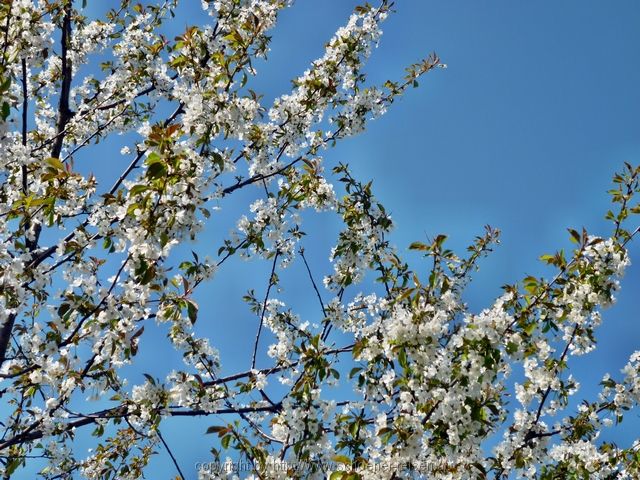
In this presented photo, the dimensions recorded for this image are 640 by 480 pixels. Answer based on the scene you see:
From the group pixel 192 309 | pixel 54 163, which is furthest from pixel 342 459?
pixel 54 163

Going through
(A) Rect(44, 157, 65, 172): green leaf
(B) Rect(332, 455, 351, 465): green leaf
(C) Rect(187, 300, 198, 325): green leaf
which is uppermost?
(A) Rect(44, 157, 65, 172): green leaf

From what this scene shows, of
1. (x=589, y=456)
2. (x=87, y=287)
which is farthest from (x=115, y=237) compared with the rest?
(x=589, y=456)

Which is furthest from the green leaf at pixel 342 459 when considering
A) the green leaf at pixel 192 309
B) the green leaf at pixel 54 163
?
the green leaf at pixel 54 163

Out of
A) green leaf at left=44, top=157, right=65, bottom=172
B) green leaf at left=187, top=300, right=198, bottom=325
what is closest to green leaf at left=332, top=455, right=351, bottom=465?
green leaf at left=187, top=300, right=198, bottom=325

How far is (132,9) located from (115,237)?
168 inches

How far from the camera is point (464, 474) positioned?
159 inches

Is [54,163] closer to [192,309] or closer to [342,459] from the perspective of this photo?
[192,309]

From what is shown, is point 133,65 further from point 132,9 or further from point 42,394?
point 42,394

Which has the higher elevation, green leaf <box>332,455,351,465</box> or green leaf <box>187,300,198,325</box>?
green leaf <box>187,300,198,325</box>

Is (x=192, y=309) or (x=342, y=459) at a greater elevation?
(x=192, y=309)

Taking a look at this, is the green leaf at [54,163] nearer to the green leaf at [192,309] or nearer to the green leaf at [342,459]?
the green leaf at [192,309]

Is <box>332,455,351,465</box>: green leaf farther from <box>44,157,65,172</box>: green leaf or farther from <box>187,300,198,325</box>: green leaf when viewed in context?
<box>44,157,65,172</box>: green leaf

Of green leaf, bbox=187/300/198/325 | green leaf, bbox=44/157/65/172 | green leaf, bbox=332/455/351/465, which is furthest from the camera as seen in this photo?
green leaf, bbox=187/300/198/325

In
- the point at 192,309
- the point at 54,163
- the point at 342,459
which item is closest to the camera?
the point at 342,459
